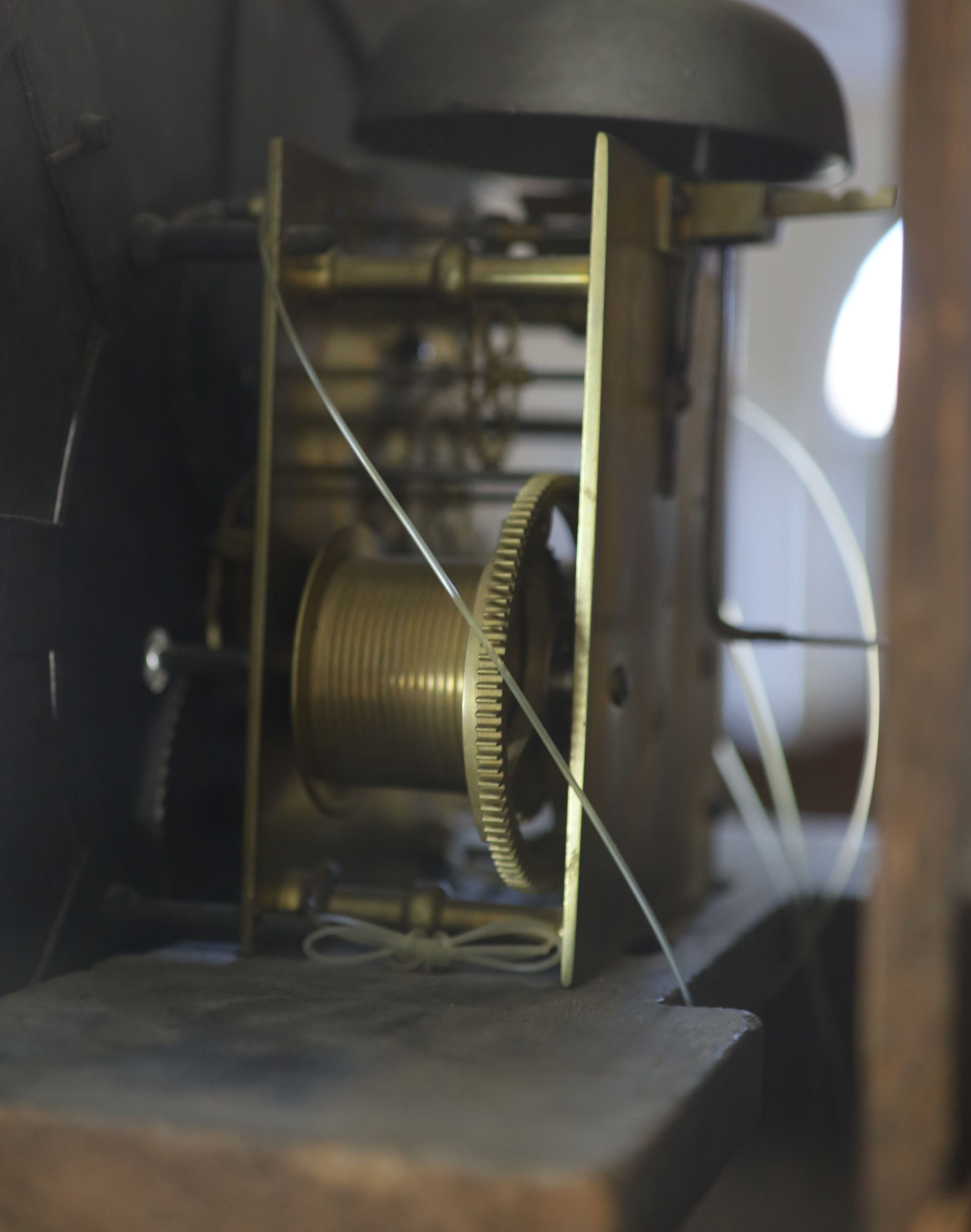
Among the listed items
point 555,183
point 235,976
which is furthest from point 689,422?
point 555,183

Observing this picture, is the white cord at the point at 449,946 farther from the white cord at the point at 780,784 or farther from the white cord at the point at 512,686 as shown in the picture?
the white cord at the point at 780,784

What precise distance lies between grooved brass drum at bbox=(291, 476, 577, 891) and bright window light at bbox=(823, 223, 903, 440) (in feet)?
11.5

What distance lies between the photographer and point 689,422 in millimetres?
1249

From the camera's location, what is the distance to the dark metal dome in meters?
1.10

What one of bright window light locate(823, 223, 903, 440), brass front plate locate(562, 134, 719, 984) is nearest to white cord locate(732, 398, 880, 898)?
brass front plate locate(562, 134, 719, 984)

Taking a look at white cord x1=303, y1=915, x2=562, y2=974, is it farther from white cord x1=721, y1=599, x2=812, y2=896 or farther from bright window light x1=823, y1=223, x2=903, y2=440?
bright window light x1=823, y1=223, x2=903, y2=440

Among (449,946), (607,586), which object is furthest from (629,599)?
(449,946)

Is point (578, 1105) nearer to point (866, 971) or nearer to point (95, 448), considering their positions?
point (866, 971)

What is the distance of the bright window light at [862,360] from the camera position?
446 centimetres

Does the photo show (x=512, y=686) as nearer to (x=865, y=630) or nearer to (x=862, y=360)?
(x=865, y=630)

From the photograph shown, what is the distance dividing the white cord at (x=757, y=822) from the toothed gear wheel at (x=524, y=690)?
353 mm

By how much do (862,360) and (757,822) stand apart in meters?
3.29

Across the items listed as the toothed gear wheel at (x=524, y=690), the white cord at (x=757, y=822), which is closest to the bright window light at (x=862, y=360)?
the white cord at (x=757, y=822)

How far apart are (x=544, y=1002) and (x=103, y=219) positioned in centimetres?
68
